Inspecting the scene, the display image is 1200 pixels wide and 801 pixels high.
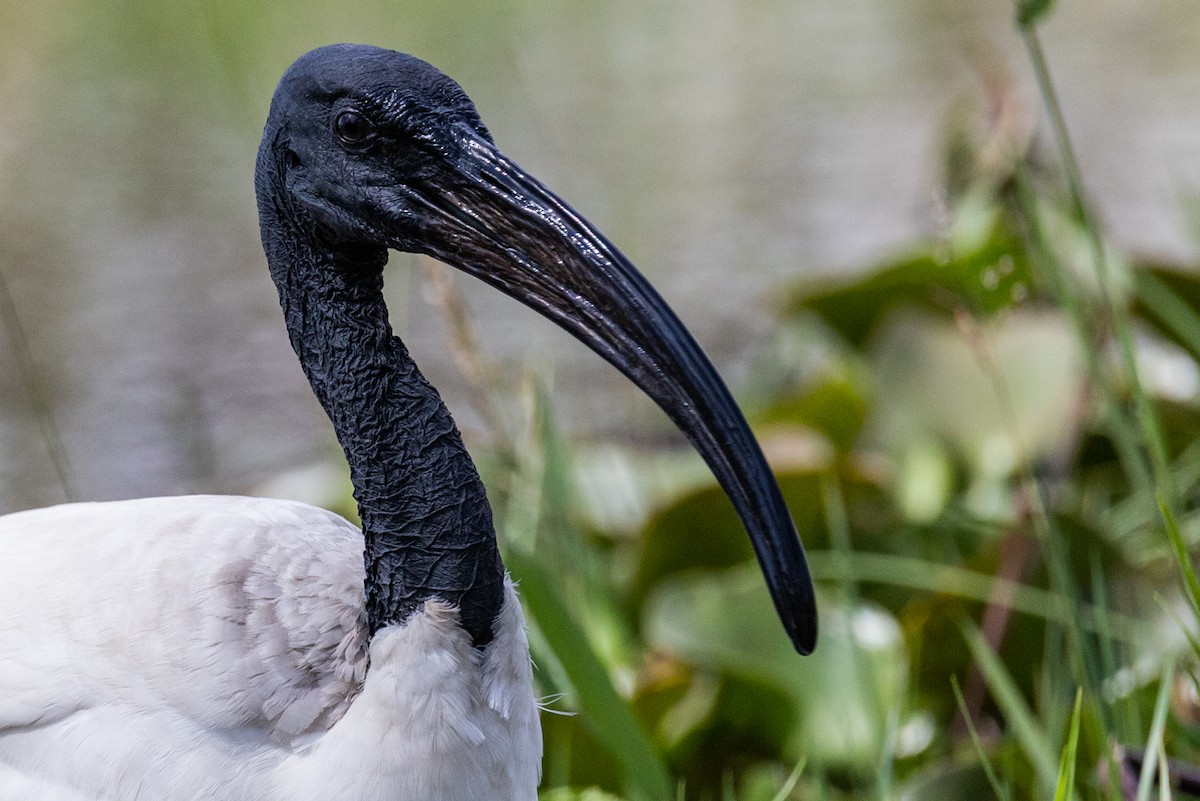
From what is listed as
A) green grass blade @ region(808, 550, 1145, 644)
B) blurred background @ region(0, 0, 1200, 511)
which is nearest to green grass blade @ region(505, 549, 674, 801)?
green grass blade @ region(808, 550, 1145, 644)

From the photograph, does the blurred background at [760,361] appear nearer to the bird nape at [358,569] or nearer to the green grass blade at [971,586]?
the green grass blade at [971,586]

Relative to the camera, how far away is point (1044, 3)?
176 centimetres

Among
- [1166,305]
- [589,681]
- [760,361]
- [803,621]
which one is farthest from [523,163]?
[803,621]

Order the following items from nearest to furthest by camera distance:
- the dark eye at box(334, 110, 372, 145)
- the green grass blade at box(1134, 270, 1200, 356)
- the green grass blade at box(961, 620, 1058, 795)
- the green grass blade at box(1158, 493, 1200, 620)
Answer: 1. the dark eye at box(334, 110, 372, 145)
2. the green grass blade at box(1158, 493, 1200, 620)
3. the green grass blade at box(961, 620, 1058, 795)
4. the green grass blade at box(1134, 270, 1200, 356)

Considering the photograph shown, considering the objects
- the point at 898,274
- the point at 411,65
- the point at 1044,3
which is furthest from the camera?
the point at 898,274

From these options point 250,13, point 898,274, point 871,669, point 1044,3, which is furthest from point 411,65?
point 250,13

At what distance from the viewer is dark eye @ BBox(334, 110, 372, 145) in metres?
1.55

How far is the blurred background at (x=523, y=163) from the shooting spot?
4.37 metres

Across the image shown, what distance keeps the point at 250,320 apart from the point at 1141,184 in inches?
145

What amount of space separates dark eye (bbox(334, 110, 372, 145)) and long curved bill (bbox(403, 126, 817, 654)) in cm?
11

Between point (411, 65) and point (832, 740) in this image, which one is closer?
point (411, 65)

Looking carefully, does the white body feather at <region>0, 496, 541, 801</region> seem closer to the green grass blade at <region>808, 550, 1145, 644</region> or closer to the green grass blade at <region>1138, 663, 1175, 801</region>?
the green grass blade at <region>1138, 663, 1175, 801</region>

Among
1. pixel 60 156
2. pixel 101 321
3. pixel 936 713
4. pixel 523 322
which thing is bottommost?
pixel 936 713

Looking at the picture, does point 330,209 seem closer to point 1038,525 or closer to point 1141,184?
point 1038,525
